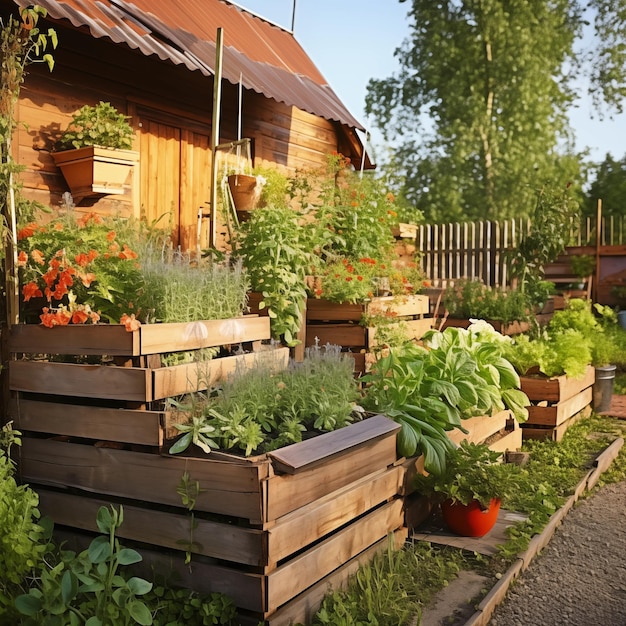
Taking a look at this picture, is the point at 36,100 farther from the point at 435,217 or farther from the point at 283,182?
the point at 435,217

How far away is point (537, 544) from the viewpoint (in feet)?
13.3

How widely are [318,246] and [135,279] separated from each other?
7.52 ft

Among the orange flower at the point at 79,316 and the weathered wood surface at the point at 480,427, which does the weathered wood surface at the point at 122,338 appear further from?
the weathered wood surface at the point at 480,427

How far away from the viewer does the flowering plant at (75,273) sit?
3.62m

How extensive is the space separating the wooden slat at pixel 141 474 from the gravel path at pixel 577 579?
4.61ft

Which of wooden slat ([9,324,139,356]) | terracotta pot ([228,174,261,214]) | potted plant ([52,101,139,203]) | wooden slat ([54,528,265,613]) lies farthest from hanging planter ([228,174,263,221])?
wooden slat ([54,528,265,613])

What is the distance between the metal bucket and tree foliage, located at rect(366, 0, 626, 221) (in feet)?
43.5

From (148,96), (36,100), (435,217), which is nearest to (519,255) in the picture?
(148,96)

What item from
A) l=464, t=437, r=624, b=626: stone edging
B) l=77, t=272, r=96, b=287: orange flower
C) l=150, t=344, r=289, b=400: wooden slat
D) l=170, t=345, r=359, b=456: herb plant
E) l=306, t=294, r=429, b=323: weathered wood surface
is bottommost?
l=464, t=437, r=624, b=626: stone edging

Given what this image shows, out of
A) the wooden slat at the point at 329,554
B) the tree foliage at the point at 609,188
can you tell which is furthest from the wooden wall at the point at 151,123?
the tree foliage at the point at 609,188

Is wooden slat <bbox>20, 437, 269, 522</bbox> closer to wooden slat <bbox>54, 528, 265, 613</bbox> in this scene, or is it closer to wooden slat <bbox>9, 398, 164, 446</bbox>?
wooden slat <bbox>9, 398, 164, 446</bbox>

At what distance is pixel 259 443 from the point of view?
3.23 metres

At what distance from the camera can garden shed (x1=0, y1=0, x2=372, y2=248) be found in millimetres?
5461

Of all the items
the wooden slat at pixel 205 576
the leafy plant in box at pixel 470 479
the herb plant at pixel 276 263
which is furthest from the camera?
the herb plant at pixel 276 263
